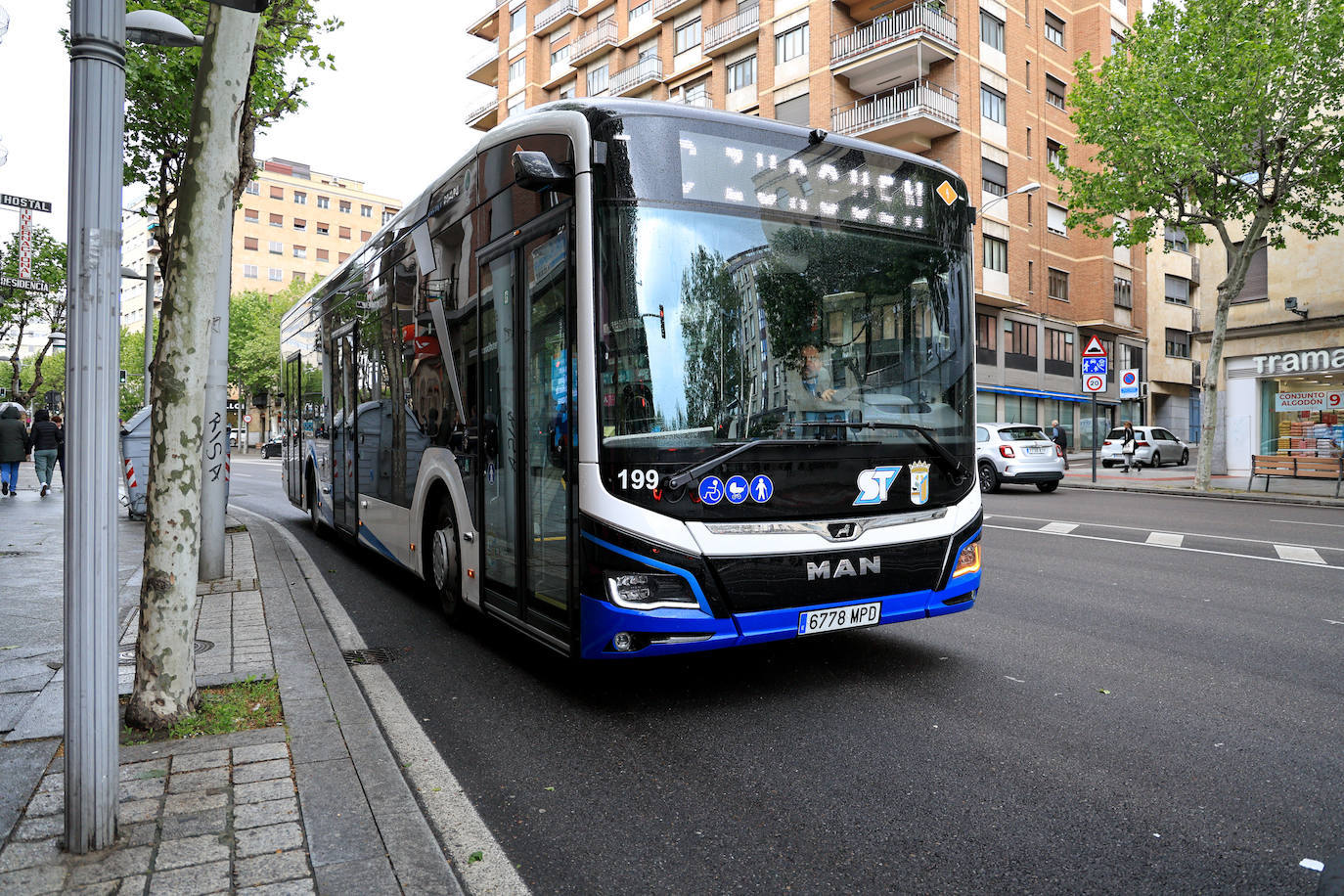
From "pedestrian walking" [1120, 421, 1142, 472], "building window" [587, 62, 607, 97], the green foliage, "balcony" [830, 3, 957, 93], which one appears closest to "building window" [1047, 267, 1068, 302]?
"pedestrian walking" [1120, 421, 1142, 472]

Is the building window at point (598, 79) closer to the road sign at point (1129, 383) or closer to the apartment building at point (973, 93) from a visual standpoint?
the apartment building at point (973, 93)

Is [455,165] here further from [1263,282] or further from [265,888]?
[1263,282]

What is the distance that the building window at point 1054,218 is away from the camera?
41.1 metres

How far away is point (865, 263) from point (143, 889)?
4.12 meters

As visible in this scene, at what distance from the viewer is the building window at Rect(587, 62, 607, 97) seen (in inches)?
1817

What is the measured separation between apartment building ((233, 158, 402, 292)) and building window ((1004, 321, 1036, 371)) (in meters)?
57.1

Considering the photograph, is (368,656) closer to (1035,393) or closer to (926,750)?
(926,750)

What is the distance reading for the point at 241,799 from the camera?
334 cm

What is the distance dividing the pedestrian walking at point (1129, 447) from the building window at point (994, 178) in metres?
10.7

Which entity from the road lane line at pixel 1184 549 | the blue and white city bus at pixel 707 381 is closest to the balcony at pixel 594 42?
the road lane line at pixel 1184 549

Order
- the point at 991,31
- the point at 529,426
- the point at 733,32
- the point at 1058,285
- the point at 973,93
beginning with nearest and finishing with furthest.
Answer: the point at 529,426 → the point at 973,93 → the point at 991,31 → the point at 733,32 → the point at 1058,285

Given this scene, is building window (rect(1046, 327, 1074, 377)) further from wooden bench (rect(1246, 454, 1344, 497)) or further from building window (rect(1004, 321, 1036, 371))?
wooden bench (rect(1246, 454, 1344, 497))

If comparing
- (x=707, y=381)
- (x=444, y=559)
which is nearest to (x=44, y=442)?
(x=444, y=559)

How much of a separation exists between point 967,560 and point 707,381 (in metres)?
1.95
